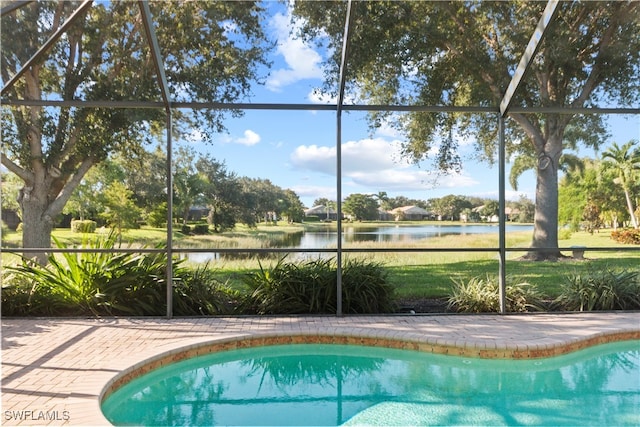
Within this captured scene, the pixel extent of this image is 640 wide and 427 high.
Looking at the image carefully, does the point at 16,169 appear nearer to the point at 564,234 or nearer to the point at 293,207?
the point at 293,207

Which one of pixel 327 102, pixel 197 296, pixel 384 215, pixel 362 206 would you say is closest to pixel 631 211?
pixel 384 215

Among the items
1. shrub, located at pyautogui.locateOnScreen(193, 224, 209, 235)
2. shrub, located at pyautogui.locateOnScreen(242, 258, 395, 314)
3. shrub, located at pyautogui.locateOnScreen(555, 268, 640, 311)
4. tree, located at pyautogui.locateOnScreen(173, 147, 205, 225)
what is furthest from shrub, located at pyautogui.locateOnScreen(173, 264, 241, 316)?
shrub, located at pyautogui.locateOnScreen(555, 268, 640, 311)

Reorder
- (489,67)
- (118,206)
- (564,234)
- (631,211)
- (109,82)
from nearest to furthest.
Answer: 1. (109,82)
2. (118,206)
3. (489,67)
4. (564,234)
5. (631,211)

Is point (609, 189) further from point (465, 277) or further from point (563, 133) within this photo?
point (465, 277)

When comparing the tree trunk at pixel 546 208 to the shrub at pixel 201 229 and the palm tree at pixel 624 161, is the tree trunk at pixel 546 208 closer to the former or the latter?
the palm tree at pixel 624 161

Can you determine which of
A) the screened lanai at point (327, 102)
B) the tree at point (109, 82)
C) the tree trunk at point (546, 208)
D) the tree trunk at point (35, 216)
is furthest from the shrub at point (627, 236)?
the tree trunk at point (35, 216)

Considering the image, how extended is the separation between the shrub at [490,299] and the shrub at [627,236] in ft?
13.4

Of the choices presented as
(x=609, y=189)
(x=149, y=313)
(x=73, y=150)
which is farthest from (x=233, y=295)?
(x=609, y=189)

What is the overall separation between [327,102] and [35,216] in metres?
5.35

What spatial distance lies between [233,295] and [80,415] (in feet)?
11.2

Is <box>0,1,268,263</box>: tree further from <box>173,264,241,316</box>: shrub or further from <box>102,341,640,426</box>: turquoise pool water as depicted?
<box>102,341,640,426</box>: turquoise pool water

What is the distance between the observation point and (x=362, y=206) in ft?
27.4

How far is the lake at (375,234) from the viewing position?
25.5 feet

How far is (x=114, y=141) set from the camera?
7.79 m
